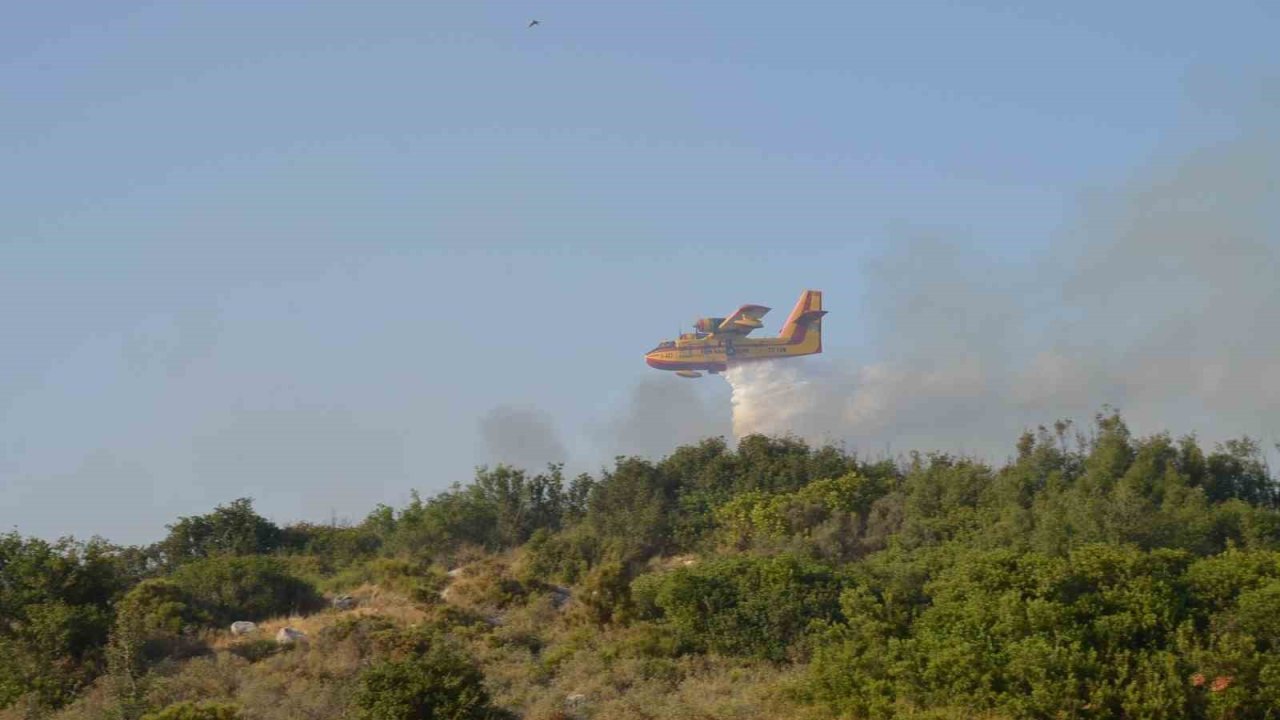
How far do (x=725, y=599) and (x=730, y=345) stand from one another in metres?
48.4

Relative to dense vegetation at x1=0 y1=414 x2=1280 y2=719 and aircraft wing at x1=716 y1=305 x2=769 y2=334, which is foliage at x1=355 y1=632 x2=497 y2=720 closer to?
dense vegetation at x1=0 y1=414 x2=1280 y2=719

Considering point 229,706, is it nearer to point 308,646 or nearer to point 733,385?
point 308,646

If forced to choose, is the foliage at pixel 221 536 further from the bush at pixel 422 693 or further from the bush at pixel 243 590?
the bush at pixel 422 693

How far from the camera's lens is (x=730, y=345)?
78750 millimetres

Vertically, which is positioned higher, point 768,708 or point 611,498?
point 611,498

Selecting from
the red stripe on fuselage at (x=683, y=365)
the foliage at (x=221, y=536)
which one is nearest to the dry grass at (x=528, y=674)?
the foliage at (x=221, y=536)

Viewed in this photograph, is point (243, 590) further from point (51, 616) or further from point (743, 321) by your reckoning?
point (743, 321)

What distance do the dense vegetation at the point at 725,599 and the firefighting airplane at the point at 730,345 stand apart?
106ft

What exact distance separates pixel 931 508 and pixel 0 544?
22669mm

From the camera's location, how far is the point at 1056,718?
77.8ft

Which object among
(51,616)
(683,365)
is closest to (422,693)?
(51,616)

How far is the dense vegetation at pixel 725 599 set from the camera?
24859 millimetres

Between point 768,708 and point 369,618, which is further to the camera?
point 369,618

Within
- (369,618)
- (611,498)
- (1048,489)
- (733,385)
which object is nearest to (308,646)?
(369,618)
